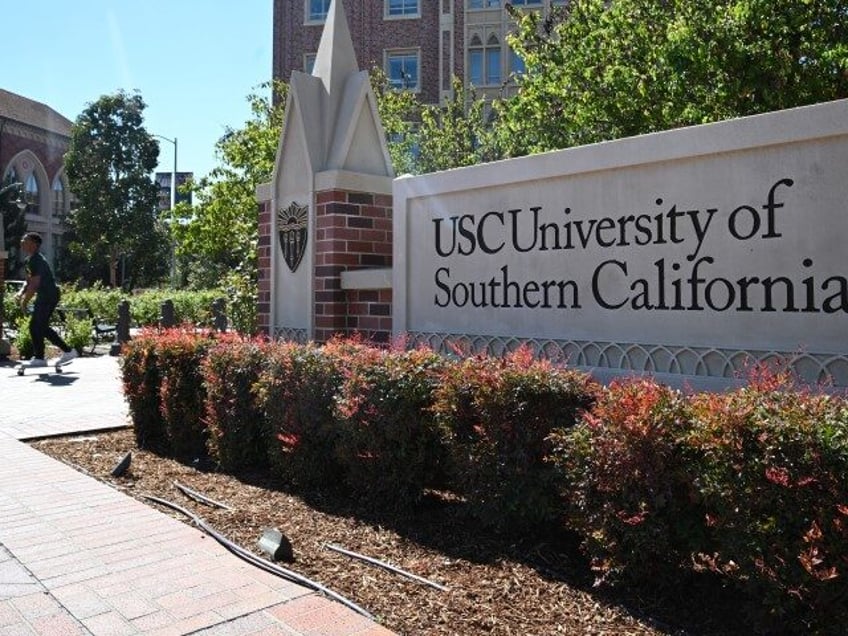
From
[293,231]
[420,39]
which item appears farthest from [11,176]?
[293,231]

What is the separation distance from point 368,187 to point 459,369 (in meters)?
2.99

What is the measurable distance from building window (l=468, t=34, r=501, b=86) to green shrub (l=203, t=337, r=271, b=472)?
31.6 m

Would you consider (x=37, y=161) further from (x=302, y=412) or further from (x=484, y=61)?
(x=302, y=412)

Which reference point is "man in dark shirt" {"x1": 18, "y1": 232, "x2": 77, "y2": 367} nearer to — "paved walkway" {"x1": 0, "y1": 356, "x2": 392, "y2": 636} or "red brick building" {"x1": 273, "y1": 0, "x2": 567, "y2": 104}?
"paved walkway" {"x1": 0, "y1": 356, "x2": 392, "y2": 636}

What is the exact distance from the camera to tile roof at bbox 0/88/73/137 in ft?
184

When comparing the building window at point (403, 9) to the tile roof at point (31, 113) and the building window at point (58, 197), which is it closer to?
the tile roof at point (31, 113)

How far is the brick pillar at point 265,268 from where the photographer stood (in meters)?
7.37

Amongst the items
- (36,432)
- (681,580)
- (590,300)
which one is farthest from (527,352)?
(36,432)

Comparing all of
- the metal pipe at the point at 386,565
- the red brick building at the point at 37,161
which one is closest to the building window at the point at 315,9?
the red brick building at the point at 37,161

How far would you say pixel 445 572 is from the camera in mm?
3676

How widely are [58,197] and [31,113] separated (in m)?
6.31

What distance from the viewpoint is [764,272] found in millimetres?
3768

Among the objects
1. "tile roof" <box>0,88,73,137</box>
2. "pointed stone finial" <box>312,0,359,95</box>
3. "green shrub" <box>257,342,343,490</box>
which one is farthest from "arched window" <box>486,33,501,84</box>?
"tile roof" <box>0,88,73,137</box>

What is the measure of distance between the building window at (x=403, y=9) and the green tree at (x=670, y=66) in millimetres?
26615
